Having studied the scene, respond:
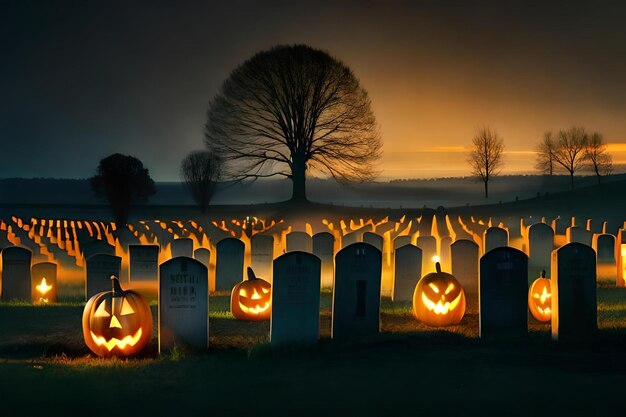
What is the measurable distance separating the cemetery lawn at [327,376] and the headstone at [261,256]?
5.33 m

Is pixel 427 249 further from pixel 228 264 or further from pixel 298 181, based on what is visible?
pixel 298 181

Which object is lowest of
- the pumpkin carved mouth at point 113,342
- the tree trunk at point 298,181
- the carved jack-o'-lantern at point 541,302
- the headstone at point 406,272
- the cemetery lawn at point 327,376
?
the cemetery lawn at point 327,376

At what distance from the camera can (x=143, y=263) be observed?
15.6m

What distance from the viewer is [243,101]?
44938 millimetres

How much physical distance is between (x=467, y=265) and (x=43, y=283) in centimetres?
861

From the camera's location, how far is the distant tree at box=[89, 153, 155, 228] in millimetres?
51688

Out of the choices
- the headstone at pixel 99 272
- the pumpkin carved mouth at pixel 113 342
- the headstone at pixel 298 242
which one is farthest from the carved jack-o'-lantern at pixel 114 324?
the headstone at pixel 298 242

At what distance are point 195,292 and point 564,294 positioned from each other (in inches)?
217

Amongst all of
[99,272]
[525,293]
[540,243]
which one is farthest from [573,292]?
[540,243]

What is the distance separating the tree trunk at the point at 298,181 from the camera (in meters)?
47.3

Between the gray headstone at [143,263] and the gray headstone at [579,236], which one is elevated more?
the gray headstone at [579,236]

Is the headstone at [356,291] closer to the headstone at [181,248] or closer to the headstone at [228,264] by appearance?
the headstone at [228,264]

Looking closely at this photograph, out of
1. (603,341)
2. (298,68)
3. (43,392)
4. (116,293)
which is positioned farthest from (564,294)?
(298,68)

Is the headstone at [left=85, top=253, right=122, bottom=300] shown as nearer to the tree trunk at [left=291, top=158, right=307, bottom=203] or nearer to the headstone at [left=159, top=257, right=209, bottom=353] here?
the headstone at [left=159, top=257, right=209, bottom=353]
